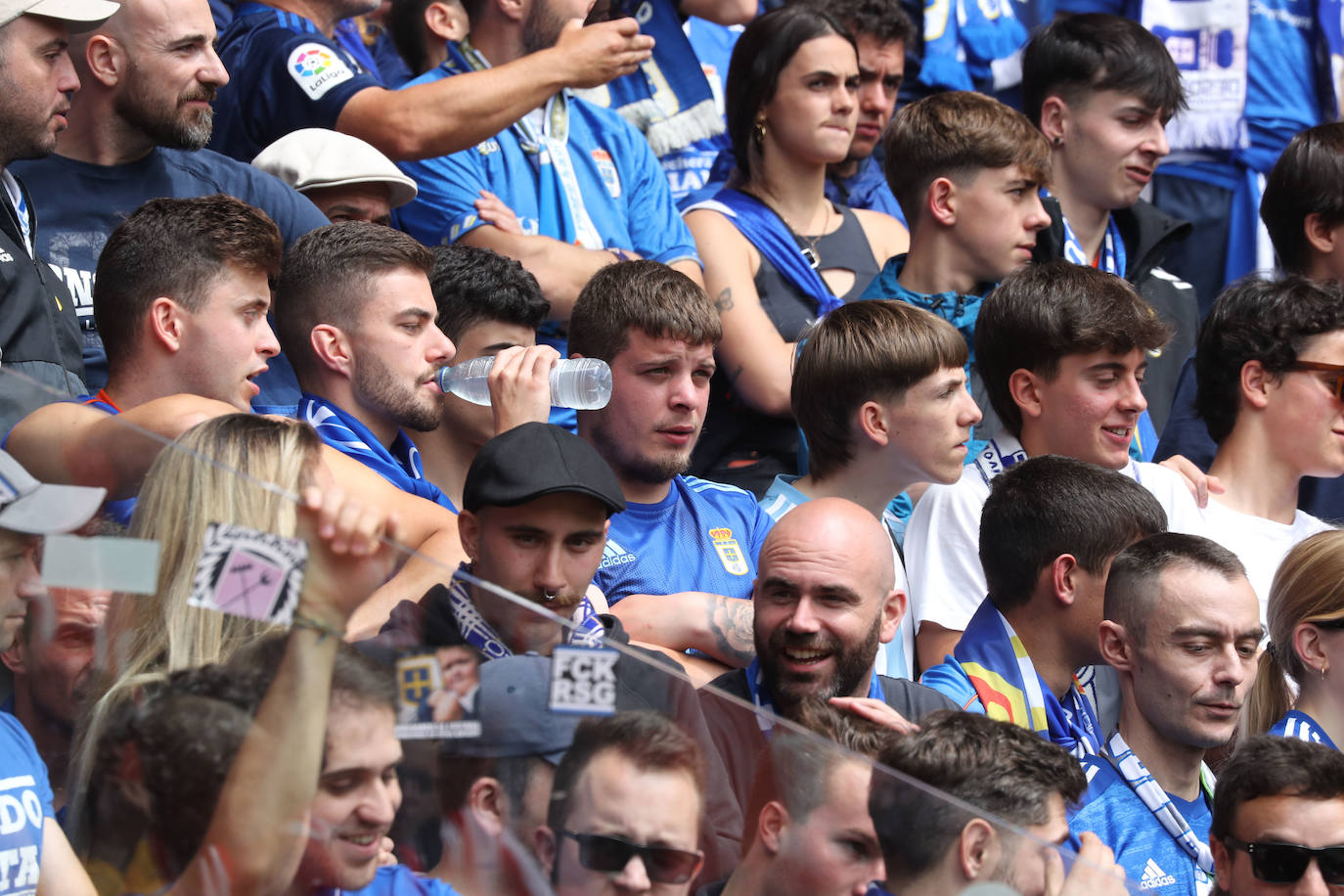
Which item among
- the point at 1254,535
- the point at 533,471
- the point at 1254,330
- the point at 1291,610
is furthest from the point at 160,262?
the point at 1254,330

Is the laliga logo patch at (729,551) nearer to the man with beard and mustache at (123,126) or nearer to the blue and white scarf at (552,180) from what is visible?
the man with beard and mustache at (123,126)

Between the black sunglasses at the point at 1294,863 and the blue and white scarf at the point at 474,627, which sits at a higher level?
the blue and white scarf at the point at 474,627

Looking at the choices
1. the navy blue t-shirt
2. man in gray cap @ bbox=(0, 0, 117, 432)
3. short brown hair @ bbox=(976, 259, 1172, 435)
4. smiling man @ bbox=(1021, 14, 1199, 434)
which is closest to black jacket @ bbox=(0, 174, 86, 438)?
man in gray cap @ bbox=(0, 0, 117, 432)

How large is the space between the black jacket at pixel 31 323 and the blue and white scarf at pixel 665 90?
3.05 meters

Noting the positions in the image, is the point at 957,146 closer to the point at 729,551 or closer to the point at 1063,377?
the point at 1063,377

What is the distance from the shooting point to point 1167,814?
3.30 m

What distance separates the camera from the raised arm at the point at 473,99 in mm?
4379

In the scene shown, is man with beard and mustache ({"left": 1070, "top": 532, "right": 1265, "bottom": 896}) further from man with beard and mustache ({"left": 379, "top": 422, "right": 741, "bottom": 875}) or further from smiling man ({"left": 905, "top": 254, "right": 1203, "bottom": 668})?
man with beard and mustache ({"left": 379, "top": 422, "right": 741, "bottom": 875})

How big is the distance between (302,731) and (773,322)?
3.43m

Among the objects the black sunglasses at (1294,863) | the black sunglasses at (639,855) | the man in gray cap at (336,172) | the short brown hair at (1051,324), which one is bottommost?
the black sunglasses at (1294,863)

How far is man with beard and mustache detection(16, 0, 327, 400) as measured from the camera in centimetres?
368

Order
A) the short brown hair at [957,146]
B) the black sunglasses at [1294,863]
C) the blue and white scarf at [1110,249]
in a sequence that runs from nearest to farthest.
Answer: the black sunglasses at [1294,863] → the short brown hair at [957,146] → the blue and white scarf at [1110,249]

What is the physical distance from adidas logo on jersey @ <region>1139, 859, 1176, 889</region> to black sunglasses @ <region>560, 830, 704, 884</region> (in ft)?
5.67

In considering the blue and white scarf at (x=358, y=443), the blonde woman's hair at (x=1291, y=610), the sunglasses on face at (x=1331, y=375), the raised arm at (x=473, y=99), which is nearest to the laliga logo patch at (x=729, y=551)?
the blue and white scarf at (x=358, y=443)
